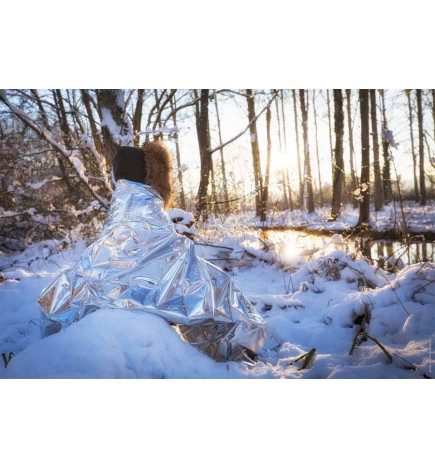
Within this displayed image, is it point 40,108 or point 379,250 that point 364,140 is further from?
point 40,108

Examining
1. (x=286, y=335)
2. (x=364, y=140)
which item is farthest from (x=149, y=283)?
(x=364, y=140)

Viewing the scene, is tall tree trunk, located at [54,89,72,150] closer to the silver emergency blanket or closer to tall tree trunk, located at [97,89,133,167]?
tall tree trunk, located at [97,89,133,167]

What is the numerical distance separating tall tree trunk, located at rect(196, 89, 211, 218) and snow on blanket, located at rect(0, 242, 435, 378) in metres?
1.74

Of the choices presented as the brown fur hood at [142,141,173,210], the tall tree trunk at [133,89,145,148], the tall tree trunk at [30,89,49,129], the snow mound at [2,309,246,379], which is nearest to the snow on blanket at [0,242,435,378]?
the snow mound at [2,309,246,379]

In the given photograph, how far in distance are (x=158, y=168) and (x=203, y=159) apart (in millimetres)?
2237

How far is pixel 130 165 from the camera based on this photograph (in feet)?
5.87

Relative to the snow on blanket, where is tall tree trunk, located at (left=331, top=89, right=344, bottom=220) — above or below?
above

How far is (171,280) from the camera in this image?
1.60 m

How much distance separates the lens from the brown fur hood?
1.80m

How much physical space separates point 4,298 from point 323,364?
8.89 ft

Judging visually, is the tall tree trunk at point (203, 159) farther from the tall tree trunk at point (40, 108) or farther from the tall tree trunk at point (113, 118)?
the tall tree trunk at point (40, 108)

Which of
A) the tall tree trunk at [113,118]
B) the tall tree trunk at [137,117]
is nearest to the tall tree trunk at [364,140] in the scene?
the tall tree trunk at [137,117]

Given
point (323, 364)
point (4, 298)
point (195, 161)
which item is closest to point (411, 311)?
point (323, 364)
